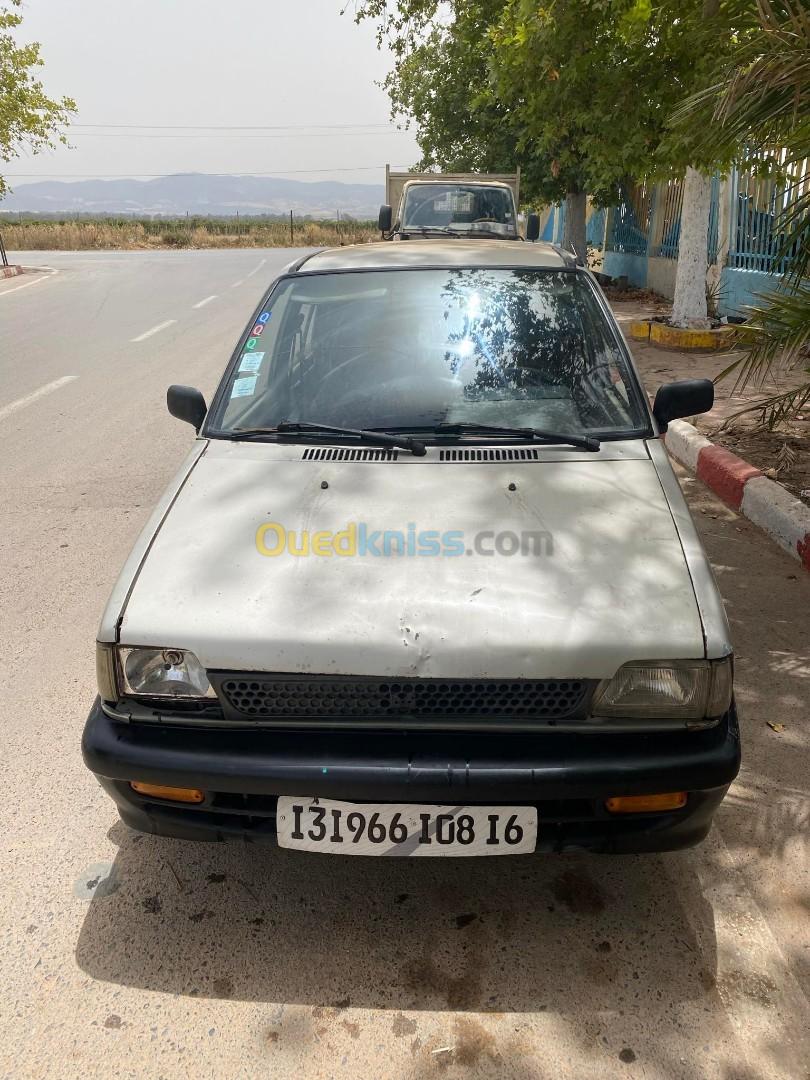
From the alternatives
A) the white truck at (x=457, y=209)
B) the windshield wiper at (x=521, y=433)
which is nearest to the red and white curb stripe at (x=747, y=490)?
the windshield wiper at (x=521, y=433)

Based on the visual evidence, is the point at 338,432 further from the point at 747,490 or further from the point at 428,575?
the point at 747,490

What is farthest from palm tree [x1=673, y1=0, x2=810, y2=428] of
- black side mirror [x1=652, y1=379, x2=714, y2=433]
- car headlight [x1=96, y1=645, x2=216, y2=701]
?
car headlight [x1=96, y1=645, x2=216, y2=701]

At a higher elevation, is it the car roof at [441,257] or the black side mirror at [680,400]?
the car roof at [441,257]

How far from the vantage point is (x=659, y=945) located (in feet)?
7.78

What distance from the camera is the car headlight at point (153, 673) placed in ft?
7.23

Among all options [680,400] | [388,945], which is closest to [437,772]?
[388,945]

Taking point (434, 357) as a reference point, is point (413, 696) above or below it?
below

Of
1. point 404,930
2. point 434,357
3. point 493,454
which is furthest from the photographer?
point 434,357

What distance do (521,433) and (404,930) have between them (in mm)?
1499

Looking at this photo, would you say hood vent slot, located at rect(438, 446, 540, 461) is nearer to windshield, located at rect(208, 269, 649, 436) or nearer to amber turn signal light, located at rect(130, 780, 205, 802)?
windshield, located at rect(208, 269, 649, 436)

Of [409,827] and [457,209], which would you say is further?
[457,209]

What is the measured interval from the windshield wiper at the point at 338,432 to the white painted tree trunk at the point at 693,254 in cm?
906

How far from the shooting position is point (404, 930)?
2.42 metres

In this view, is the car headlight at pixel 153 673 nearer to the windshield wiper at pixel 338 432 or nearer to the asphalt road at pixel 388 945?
the asphalt road at pixel 388 945
